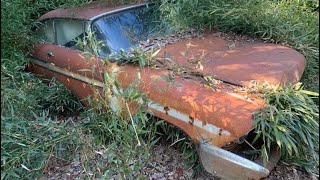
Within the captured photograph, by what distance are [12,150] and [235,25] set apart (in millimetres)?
2435

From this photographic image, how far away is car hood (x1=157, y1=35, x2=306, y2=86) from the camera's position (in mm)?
2844

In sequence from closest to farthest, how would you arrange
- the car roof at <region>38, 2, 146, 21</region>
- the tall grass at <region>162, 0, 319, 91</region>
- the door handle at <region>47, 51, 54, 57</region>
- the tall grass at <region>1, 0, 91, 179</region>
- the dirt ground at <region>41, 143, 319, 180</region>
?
the tall grass at <region>1, 0, 91, 179</region> → the dirt ground at <region>41, 143, 319, 180</region> → the tall grass at <region>162, 0, 319, 91</region> → the car roof at <region>38, 2, 146, 21</region> → the door handle at <region>47, 51, 54, 57</region>

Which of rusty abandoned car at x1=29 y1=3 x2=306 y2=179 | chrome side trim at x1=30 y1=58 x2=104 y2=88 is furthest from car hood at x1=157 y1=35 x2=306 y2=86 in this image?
chrome side trim at x1=30 y1=58 x2=104 y2=88

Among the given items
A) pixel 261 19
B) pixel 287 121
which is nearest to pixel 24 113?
pixel 287 121

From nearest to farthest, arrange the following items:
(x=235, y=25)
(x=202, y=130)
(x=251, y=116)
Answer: (x=251, y=116) < (x=202, y=130) < (x=235, y=25)

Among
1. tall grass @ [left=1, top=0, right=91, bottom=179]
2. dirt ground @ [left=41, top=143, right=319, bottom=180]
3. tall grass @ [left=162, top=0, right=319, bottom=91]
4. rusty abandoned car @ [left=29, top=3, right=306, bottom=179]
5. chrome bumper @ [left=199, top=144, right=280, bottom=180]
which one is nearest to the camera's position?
chrome bumper @ [left=199, top=144, right=280, bottom=180]

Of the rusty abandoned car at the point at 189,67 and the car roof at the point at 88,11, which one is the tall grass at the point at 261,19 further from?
the car roof at the point at 88,11

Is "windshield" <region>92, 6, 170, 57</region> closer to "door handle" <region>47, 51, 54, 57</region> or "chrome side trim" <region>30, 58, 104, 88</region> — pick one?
"chrome side trim" <region>30, 58, 104, 88</region>

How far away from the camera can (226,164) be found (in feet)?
8.30

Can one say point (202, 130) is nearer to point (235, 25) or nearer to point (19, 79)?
point (235, 25)

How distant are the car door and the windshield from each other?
0.21 m

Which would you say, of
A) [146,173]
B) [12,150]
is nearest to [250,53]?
[146,173]

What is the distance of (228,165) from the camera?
2527 millimetres

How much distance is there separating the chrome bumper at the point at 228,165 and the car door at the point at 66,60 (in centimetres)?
123
